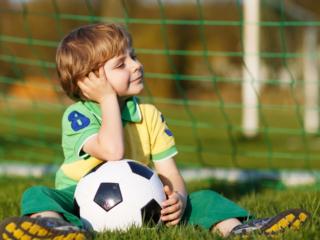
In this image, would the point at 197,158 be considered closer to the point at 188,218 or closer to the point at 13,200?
the point at 13,200

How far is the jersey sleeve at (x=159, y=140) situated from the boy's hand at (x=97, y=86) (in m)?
0.29

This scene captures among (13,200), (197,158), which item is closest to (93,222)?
(13,200)

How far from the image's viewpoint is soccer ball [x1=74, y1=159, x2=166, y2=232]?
270cm

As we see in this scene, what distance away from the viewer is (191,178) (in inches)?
195

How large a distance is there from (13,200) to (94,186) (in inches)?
41.3

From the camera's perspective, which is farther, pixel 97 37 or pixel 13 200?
pixel 13 200

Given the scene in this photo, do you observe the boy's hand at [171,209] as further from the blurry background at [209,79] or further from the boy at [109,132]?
the blurry background at [209,79]

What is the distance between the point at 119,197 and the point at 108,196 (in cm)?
4

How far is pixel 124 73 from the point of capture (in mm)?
2961

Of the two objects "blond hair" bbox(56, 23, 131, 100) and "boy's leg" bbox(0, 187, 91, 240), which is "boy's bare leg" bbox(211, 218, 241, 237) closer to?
"boy's leg" bbox(0, 187, 91, 240)

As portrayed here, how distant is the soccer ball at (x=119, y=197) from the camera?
8.85ft

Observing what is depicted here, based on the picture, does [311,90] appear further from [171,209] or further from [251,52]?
[171,209]

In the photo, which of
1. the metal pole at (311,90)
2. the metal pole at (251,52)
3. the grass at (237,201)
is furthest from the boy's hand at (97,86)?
the metal pole at (311,90)

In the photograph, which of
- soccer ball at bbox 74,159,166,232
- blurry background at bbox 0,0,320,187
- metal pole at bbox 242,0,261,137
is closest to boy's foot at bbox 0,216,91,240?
soccer ball at bbox 74,159,166,232
